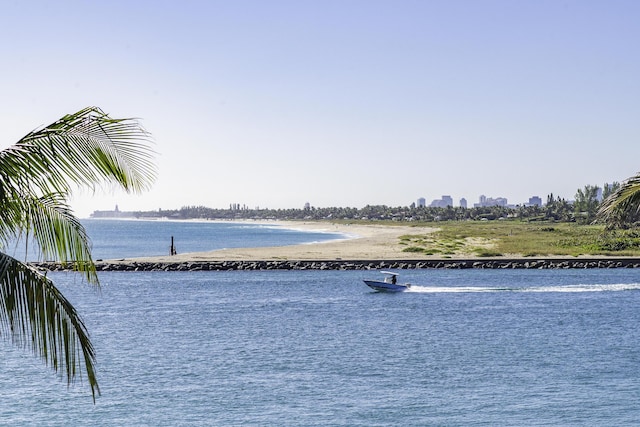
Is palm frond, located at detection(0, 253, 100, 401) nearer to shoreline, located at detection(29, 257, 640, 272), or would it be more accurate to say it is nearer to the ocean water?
the ocean water

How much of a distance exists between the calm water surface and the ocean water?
11 centimetres

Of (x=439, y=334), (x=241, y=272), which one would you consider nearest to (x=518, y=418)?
(x=439, y=334)

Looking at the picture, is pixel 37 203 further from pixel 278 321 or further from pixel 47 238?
pixel 278 321

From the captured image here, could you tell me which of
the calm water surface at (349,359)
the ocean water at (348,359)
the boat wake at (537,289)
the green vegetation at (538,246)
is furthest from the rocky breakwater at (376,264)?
the ocean water at (348,359)

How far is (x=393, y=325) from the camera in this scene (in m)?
48.6

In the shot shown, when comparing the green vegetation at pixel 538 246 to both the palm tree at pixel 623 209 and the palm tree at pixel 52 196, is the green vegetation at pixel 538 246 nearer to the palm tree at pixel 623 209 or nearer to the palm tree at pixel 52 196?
the palm tree at pixel 623 209

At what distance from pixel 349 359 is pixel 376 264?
49.4 m

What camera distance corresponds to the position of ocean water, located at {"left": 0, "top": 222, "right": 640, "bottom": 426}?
90.0 ft

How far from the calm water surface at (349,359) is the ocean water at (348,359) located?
0.37 ft

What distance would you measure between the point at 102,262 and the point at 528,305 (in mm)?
52974

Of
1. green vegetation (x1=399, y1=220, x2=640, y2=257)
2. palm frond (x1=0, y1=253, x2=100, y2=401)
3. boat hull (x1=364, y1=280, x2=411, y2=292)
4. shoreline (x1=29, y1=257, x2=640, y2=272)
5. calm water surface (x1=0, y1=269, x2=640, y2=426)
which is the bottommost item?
calm water surface (x1=0, y1=269, x2=640, y2=426)

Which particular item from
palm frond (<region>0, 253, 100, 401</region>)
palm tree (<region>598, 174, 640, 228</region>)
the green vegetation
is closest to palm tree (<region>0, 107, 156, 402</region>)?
palm frond (<region>0, 253, 100, 401</region>)

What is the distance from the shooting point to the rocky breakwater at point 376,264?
84312 mm

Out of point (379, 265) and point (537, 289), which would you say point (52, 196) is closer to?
point (537, 289)
